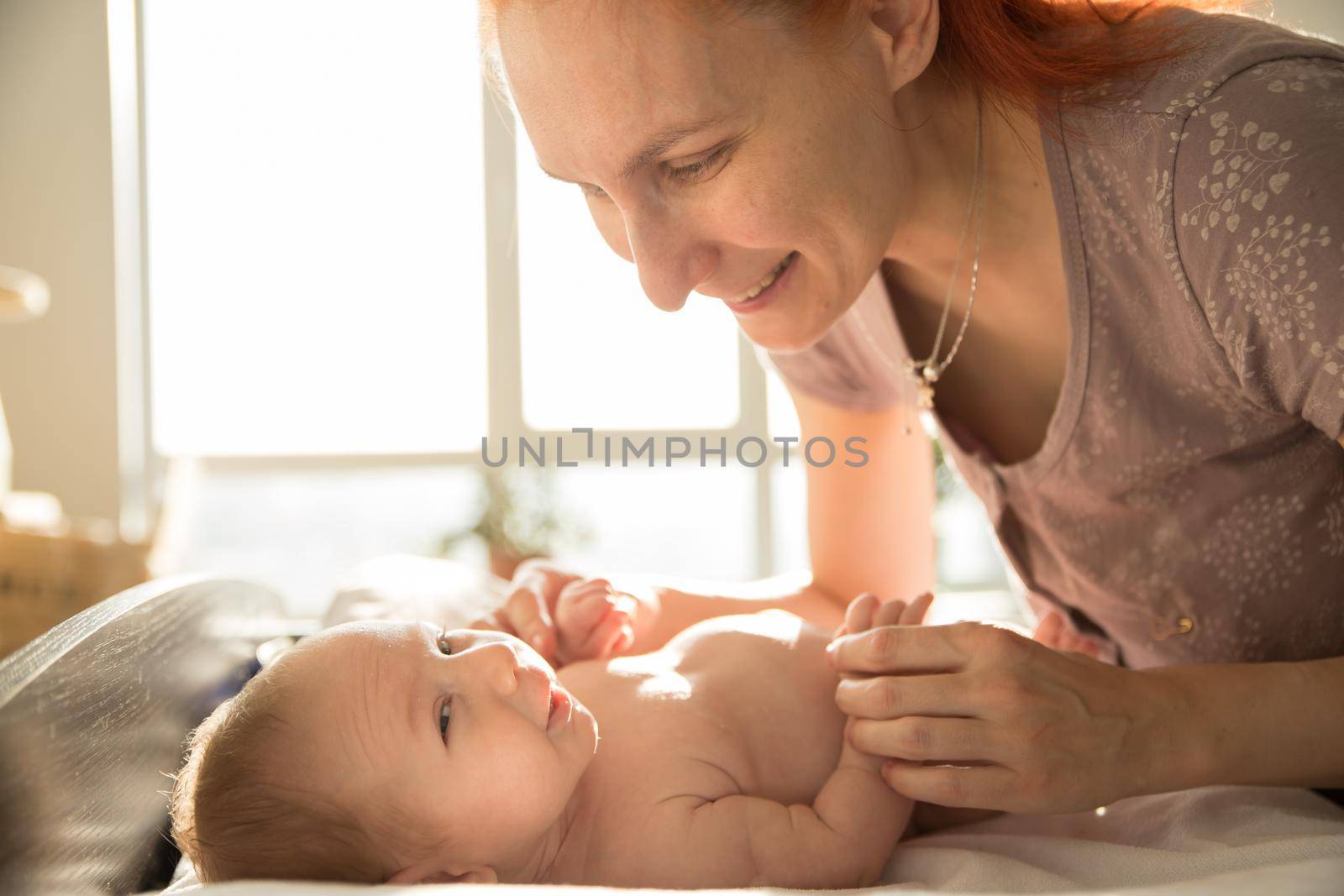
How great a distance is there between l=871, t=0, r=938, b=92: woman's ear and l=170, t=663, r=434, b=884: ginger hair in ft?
3.03

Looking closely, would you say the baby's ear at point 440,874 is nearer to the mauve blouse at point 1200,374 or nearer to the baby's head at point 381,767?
the baby's head at point 381,767

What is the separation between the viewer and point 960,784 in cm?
91

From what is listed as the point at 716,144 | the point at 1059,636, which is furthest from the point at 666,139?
the point at 1059,636

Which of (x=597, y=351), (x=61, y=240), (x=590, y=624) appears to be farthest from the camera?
(x=597, y=351)

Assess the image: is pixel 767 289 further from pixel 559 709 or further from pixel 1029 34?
pixel 559 709

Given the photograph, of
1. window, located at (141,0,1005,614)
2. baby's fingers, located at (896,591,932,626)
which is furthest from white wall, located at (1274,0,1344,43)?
baby's fingers, located at (896,591,932,626)

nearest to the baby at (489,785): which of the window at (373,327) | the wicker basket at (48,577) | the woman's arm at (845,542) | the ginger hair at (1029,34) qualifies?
the woman's arm at (845,542)

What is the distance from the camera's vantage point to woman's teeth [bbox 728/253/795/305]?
3.75 ft

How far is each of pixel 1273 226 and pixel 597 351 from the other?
4.56 metres

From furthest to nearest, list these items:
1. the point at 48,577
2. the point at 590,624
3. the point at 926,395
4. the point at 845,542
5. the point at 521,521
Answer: the point at 521,521 → the point at 48,577 → the point at 845,542 → the point at 926,395 → the point at 590,624

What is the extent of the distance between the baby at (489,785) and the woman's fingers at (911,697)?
0.28ft

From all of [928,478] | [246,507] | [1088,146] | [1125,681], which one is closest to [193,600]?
[1125,681]

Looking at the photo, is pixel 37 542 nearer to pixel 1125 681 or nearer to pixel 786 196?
pixel 786 196

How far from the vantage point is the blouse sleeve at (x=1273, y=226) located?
823mm
